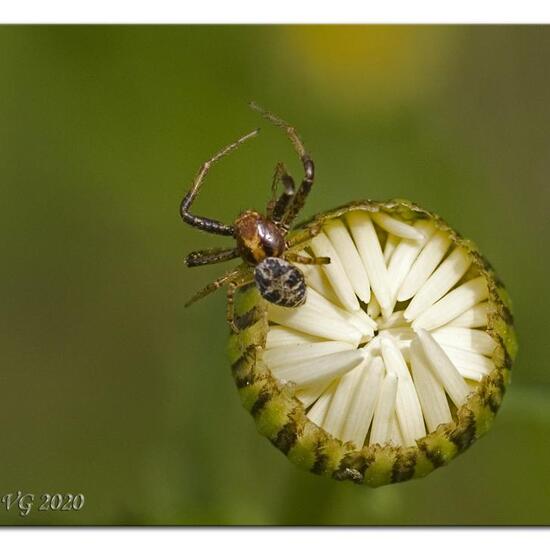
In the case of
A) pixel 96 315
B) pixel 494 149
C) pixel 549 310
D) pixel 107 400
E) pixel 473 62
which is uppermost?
pixel 473 62

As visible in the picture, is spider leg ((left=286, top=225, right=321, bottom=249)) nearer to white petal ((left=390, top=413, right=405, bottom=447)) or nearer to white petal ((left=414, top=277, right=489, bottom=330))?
white petal ((left=414, top=277, right=489, bottom=330))

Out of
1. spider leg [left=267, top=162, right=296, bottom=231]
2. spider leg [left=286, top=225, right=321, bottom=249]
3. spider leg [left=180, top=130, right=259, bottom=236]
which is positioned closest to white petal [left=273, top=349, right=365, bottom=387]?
spider leg [left=286, top=225, right=321, bottom=249]

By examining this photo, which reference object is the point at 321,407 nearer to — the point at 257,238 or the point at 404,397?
the point at 404,397

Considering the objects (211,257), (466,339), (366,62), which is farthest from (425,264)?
(366,62)

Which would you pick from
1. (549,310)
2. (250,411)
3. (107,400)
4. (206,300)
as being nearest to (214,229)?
(206,300)

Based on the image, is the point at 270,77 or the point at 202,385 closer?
the point at 202,385

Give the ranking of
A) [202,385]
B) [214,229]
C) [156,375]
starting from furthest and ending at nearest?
[156,375]
[202,385]
[214,229]

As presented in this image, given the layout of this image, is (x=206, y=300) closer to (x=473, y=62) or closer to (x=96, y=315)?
(x=96, y=315)
